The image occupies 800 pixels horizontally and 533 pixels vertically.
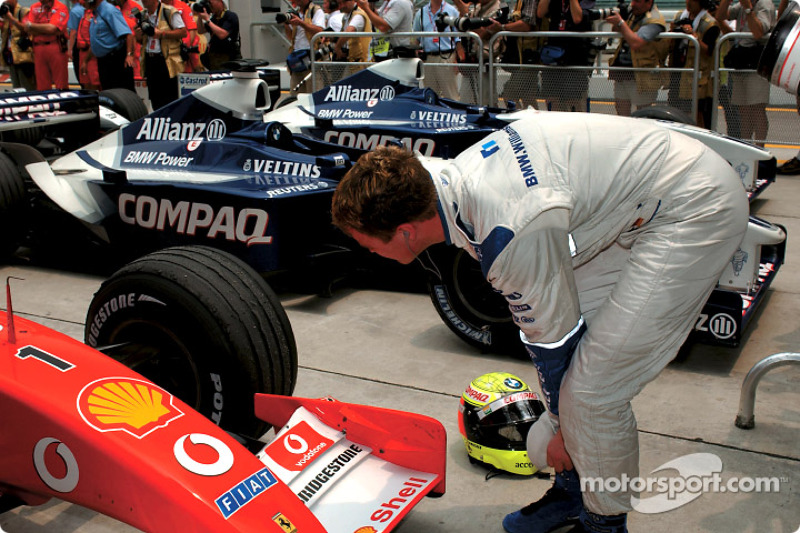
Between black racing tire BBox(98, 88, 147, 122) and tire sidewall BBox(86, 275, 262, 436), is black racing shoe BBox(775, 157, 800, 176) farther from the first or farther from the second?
tire sidewall BBox(86, 275, 262, 436)

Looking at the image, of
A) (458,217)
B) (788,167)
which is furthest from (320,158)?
(788,167)

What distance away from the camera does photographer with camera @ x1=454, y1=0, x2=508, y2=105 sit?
30.2 ft

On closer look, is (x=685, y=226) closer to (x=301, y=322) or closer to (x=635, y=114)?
(x=301, y=322)

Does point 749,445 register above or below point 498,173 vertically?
below

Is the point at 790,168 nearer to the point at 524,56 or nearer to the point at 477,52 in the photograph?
the point at 524,56

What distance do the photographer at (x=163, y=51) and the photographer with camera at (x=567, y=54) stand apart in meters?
4.57

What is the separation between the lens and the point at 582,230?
2.35 m

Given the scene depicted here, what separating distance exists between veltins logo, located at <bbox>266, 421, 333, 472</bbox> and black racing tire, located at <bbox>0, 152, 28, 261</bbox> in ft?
12.5

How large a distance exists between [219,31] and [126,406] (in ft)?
32.3

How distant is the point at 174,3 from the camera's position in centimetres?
1055

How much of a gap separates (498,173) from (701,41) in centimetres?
710

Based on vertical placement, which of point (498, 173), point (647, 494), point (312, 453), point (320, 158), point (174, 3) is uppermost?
point (174, 3)

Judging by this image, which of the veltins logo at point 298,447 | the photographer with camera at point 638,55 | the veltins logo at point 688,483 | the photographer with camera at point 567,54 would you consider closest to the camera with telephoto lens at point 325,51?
the photographer with camera at point 567,54

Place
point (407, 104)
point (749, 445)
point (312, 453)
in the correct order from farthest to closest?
point (407, 104), point (749, 445), point (312, 453)
